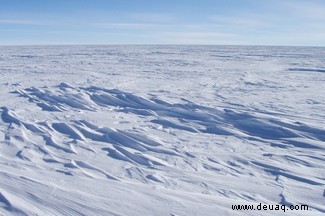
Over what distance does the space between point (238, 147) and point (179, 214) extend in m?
2.04

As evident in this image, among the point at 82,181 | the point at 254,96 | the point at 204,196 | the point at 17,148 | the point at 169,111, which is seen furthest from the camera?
the point at 254,96

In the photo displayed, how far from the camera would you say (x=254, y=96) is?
8.07 meters

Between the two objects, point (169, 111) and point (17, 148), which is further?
point (169, 111)

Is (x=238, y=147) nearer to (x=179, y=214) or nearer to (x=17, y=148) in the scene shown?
(x=179, y=214)

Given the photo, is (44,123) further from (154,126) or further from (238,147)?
(238,147)

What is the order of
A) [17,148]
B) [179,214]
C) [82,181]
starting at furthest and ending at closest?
[17,148] → [82,181] → [179,214]

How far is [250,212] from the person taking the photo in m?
2.73

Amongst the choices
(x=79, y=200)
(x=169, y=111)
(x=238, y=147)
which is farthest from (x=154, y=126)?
(x=79, y=200)

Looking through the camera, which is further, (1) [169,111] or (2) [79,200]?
(1) [169,111]

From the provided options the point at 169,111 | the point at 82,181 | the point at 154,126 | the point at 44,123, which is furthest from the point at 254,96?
the point at 82,181

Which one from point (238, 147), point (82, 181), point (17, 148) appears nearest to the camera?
point (82, 181)

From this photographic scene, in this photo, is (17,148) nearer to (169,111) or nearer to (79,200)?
(79,200)

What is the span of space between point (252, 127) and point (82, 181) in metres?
3.30

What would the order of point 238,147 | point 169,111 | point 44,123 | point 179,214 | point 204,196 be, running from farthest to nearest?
point 169,111 < point 44,123 < point 238,147 < point 204,196 < point 179,214
